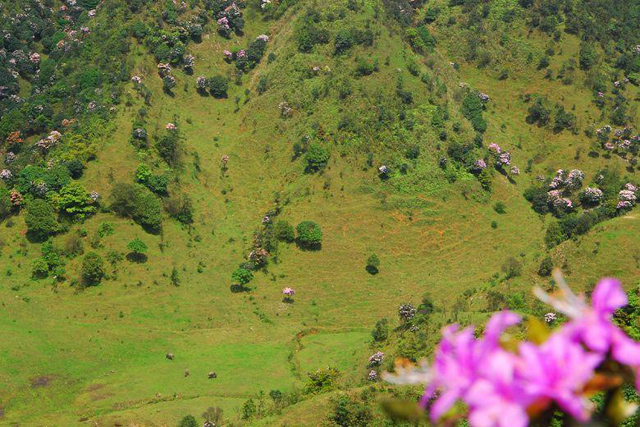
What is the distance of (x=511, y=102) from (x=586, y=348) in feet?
209

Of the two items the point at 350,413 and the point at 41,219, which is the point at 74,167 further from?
the point at 350,413

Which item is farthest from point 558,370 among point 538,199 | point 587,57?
point 587,57

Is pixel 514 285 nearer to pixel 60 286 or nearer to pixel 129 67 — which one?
pixel 60 286

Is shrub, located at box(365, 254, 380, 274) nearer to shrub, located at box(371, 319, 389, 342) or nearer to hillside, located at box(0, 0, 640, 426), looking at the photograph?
hillside, located at box(0, 0, 640, 426)

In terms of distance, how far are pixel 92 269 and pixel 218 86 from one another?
81.0ft

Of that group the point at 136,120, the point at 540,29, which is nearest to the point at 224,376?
the point at 136,120

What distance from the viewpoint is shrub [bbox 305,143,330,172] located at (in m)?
48.7

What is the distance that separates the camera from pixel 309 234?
43.8m

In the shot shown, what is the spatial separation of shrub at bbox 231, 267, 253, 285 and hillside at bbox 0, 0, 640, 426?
9 centimetres

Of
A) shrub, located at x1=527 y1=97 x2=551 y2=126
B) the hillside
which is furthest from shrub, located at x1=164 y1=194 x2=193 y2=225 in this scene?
shrub, located at x1=527 y1=97 x2=551 y2=126

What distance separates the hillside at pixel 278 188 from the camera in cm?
3484

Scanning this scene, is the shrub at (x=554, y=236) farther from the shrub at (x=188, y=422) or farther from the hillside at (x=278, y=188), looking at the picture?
the shrub at (x=188, y=422)

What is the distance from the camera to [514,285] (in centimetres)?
3897

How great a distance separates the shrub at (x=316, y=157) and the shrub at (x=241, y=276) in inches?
428
